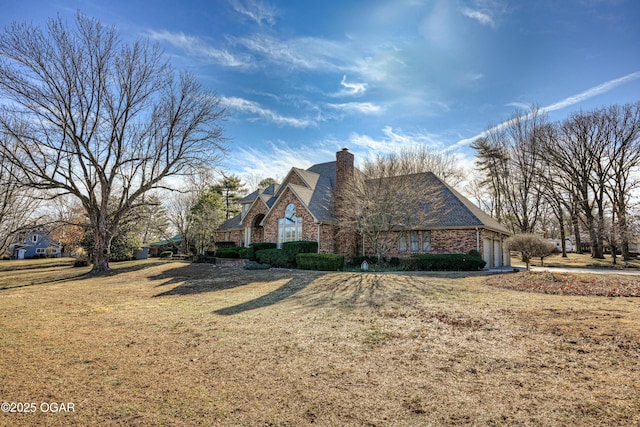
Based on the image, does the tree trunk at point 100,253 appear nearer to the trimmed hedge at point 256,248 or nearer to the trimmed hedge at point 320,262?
the trimmed hedge at point 256,248

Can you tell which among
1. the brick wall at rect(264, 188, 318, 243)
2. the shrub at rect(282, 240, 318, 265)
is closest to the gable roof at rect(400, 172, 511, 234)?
the shrub at rect(282, 240, 318, 265)

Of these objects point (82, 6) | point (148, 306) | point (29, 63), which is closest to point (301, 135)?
point (82, 6)

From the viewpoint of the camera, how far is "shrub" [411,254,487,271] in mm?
18656

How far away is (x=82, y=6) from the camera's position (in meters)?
16.8

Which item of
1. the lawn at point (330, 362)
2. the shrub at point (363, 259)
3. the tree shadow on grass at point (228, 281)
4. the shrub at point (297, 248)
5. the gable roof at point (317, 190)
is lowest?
the tree shadow on grass at point (228, 281)

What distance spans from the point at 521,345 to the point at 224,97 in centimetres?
2109

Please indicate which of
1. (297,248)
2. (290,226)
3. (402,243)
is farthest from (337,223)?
(402,243)

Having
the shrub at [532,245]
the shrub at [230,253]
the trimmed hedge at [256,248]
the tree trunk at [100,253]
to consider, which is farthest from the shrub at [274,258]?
the shrub at [532,245]

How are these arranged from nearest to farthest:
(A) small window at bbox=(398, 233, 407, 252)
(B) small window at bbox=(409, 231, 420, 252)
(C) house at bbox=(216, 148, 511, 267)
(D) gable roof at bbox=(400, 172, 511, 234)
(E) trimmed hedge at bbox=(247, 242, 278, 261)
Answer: (D) gable roof at bbox=(400, 172, 511, 234), (C) house at bbox=(216, 148, 511, 267), (B) small window at bbox=(409, 231, 420, 252), (A) small window at bbox=(398, 233, 407, 252), (E) trimmed hedge at bbox=(247, 242, 278, 261)

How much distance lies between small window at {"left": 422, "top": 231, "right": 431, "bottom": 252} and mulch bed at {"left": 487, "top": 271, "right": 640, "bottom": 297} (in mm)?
7174

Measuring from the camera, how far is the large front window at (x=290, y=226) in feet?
77.2

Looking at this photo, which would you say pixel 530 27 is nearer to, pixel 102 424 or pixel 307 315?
pixel 307 315

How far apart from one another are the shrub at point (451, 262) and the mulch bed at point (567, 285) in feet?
12.6

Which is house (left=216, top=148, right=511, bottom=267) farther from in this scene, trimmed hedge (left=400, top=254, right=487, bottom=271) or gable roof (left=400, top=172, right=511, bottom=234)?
trimmed hedge (left=400, top=254, right=487, bottom=271)
